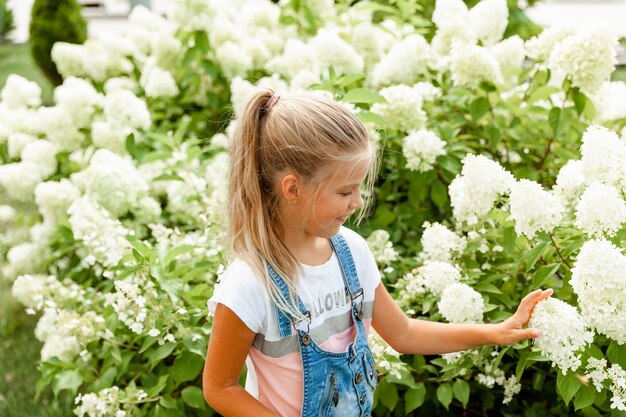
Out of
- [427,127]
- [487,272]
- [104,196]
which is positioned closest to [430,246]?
[487,272]

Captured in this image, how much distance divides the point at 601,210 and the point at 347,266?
61 centimetres

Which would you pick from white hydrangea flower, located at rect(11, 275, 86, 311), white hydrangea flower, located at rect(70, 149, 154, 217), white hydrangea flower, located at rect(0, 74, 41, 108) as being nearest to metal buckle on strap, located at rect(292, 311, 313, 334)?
white hydrangea flower, located at rect(11, 275, 86, 311)

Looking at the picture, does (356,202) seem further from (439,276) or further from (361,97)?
(361,97)

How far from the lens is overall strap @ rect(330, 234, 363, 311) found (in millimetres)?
1867

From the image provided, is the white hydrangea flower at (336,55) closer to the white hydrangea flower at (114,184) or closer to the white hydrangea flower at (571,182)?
the white hydrangea flower at (114,184)

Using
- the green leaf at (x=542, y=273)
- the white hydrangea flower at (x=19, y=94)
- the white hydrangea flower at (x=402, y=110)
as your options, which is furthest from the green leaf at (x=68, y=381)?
the white hydrangea flower at (x=19, y=94)

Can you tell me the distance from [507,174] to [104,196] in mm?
1570

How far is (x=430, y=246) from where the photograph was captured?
8.07 ft

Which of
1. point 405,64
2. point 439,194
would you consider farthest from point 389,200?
point 405,64

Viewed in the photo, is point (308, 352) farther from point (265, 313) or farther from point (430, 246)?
point (430, 246)

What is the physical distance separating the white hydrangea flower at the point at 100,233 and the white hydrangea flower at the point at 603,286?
4.27ft

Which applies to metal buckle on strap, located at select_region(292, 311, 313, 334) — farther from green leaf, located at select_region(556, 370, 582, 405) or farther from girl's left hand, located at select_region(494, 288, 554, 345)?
green leaf, located at select_region(556, 370, 582, 405)

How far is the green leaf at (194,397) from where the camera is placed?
96.9 inches

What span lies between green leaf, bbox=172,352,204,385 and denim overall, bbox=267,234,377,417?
25.8 inches
